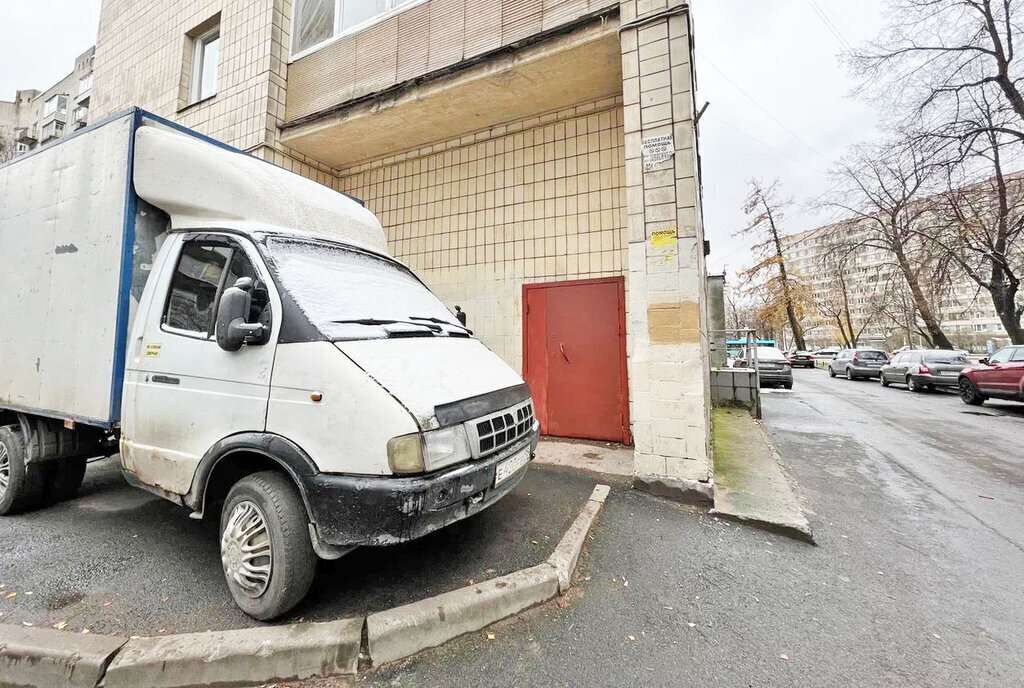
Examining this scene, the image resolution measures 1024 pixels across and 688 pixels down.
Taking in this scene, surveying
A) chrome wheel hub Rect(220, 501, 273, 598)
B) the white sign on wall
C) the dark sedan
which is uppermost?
the white sign on wall

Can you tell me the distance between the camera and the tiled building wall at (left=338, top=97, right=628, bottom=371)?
5684mm

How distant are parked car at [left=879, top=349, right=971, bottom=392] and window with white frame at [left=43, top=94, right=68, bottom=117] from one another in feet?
193

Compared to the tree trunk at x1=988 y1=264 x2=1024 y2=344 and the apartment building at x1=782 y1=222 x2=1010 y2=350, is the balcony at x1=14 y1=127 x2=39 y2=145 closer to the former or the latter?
the apartment building at x1=782 y1=222 x2=1010 y2=350

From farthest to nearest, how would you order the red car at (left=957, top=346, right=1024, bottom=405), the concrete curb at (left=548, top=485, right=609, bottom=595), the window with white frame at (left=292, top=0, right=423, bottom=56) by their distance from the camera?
the red car at (left=957, top=346, right=1024, bottom=405) < the window with white frame at (left=292, top=0, right=423, bottom=56) < the concrete curb at (left=548, top=485, right=609, bottom=595)

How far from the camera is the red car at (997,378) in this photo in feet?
32.9

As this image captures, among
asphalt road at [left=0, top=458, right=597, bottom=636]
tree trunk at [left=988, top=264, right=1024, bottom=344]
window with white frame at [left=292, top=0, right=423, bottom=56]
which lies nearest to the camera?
asphalt road at [left=0, top=458, right=597, bottom=636]

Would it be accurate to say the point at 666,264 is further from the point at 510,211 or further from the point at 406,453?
the point at 406,453

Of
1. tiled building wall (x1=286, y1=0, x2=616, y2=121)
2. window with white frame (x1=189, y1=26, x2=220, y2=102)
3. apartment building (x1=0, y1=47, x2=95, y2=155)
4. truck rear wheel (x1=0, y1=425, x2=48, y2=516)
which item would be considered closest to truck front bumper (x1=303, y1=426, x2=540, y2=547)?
truck rear wheel (x1=0, y1=425, x2=48, y2=516)

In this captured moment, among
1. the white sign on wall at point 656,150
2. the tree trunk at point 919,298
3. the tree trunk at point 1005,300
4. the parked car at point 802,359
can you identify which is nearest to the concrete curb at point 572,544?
the white sign on wall at point 656,150

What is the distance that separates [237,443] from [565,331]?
4244mm

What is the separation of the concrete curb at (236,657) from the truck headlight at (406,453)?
0.80 metres

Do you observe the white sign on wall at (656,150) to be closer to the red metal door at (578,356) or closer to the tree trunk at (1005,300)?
the red metal door at (578,356)

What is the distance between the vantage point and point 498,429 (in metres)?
2.52

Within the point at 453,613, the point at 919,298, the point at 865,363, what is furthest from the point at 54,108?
the point at 919,298
